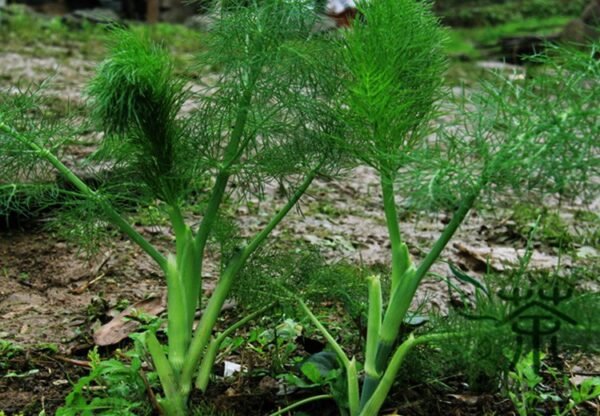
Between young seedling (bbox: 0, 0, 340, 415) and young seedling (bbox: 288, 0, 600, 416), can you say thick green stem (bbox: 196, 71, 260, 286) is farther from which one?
young seedling (bbox: 288, 0, 600, 416)

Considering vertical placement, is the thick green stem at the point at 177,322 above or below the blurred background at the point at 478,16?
below

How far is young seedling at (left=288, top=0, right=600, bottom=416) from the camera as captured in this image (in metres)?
0.98

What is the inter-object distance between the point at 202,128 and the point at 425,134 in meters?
0.36

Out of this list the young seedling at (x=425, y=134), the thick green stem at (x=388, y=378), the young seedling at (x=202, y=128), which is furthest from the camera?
the young seedling at (x=202, y=128)

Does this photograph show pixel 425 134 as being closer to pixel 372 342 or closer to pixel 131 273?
pixel 372 342

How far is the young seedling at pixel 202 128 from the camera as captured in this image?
1258mm

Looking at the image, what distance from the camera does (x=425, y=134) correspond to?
3.98 feet

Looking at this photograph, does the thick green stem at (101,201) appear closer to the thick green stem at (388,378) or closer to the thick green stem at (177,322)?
the thick green stem at (177,322)

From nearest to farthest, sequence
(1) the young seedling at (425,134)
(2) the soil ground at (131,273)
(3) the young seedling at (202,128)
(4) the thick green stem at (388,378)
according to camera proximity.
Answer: (1) the young seedling at (425,134)
(4) the thick green stem at (388,378)
(3) the young seedling at (202,128)
(2) the soil ground at (131,273)

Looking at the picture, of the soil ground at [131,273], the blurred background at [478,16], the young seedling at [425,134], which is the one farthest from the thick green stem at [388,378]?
the blurred background at [478,16]

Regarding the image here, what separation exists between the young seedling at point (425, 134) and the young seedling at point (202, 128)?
0.09 meters

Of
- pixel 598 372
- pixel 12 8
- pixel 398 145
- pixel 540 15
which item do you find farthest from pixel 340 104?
pixel 540 15

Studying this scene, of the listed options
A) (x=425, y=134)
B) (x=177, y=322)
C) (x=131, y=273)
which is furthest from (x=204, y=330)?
(x=131, y=273)

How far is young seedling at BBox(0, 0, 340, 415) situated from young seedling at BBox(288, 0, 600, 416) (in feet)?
0.28
